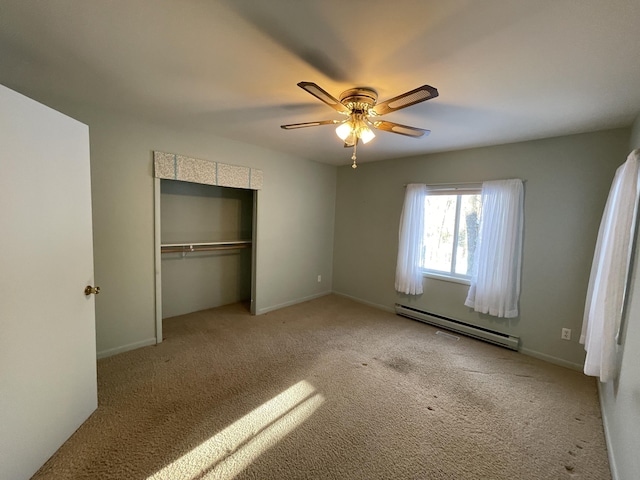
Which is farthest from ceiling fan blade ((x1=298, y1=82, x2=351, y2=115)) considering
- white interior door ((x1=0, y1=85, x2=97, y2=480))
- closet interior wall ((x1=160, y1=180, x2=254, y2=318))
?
closet interior wall ((x1=160, y1=180, x2=254, y2=318))

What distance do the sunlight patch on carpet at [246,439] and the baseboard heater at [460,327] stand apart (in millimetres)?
2166

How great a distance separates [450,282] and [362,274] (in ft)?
4.64

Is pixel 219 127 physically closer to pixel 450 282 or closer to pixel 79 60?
pixel 79 60

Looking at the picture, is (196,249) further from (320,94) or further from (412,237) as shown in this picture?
(412,237)

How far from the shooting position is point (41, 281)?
1.42m

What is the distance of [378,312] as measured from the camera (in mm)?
4109

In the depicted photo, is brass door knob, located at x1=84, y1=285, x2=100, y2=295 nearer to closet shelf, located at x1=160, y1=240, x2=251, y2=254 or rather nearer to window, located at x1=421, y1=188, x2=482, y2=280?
closet shelf, located at x1=160, y1=240, x2=251, y2=254

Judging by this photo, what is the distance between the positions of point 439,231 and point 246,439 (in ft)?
10.7

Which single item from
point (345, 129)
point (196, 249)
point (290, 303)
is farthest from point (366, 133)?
point (290, 303)

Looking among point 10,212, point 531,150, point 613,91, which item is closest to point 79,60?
point 10,212

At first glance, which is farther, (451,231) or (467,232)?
(451,231)

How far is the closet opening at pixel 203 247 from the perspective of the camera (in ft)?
11.5

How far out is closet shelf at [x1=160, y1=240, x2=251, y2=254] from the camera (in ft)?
11.0

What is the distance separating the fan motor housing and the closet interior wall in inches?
105
